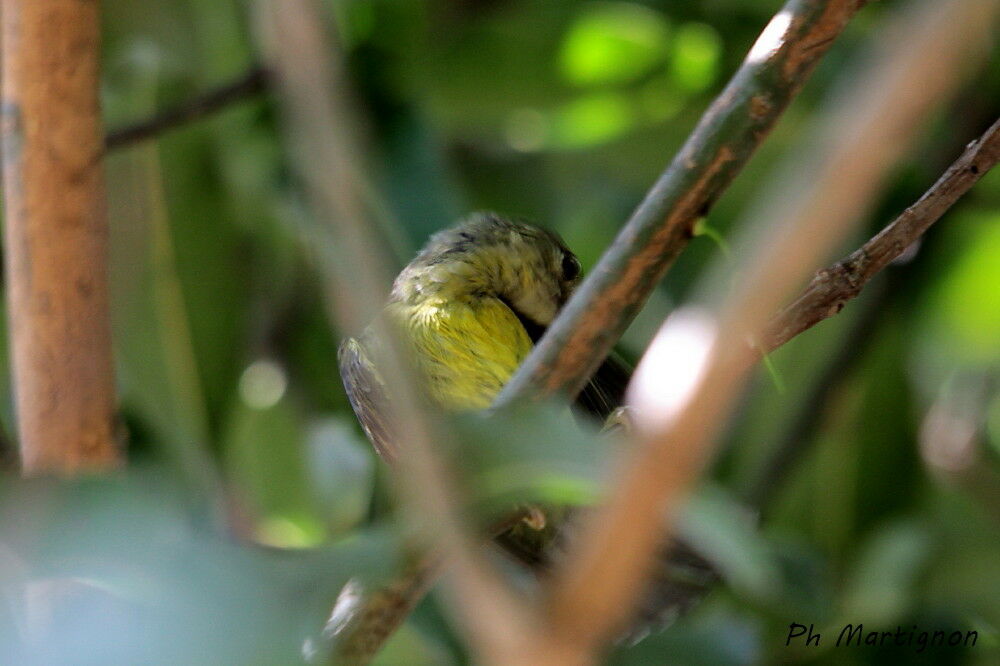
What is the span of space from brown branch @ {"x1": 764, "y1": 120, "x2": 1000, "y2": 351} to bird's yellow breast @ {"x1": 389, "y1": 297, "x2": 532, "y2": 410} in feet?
1.97

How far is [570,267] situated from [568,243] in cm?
52

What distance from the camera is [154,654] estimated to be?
63cm

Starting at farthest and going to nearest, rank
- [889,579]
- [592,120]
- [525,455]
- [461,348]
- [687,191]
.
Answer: [592,120]
[889,579]
[461,348]
[687,191]
[525,455]

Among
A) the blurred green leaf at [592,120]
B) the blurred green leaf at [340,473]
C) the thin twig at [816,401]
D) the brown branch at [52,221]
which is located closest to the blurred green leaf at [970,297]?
the thin twig at [816,401]

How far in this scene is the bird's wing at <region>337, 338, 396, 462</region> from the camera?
1.39 meters

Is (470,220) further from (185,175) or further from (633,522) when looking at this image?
(633,522)

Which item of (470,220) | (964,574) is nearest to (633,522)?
(470,220)

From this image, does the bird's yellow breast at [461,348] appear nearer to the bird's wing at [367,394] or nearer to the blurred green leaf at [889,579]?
the bird's wing at [367,394]

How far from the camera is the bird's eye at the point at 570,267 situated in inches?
63.1

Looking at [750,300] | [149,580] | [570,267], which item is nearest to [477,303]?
[570,267]

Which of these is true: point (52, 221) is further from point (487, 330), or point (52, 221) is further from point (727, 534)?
point (727, 534)

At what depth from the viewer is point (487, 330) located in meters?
1.54

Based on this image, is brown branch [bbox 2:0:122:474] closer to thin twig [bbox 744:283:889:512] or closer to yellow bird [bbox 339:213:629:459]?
yellow bird [bbox 339:213:629:459]

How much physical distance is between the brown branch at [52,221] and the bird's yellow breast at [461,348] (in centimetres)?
39
